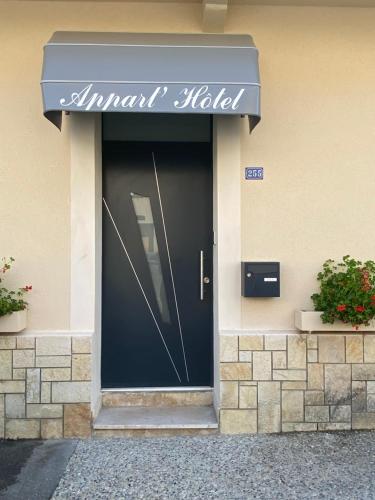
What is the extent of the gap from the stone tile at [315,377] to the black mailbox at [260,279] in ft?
2.32

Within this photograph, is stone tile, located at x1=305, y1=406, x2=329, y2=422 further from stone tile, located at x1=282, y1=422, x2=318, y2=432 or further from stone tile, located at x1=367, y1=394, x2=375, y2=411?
stone tile, located at x1=367, y1=394, x2=375, y2=411

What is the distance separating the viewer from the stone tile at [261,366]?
398 cm

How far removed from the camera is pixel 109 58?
357cm

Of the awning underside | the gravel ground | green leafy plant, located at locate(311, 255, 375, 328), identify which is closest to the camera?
the gravel ground

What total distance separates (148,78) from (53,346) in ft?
7.65

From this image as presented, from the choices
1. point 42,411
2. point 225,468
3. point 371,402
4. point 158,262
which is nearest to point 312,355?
point 371,402

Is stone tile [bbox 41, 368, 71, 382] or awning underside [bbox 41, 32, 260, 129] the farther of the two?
stone tile [bbox 41, 368, 71, 382]

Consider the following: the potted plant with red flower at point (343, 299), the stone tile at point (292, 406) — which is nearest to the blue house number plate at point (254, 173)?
the potted plant with red flower at point (343, 299)

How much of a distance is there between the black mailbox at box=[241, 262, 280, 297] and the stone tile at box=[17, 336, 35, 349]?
1.86 metres

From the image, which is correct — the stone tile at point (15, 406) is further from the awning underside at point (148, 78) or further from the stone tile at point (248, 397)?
the awning underside at point (148, 78)

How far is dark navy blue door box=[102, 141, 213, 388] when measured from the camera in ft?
14.7

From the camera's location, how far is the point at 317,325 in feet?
12.9

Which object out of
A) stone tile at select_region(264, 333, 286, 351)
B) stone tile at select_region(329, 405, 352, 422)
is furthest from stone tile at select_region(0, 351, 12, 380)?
stone tile at select_region(329, 405, 352, 422)

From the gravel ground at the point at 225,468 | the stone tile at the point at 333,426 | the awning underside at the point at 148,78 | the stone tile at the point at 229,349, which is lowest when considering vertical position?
the gravel ground at the point at 225,468
